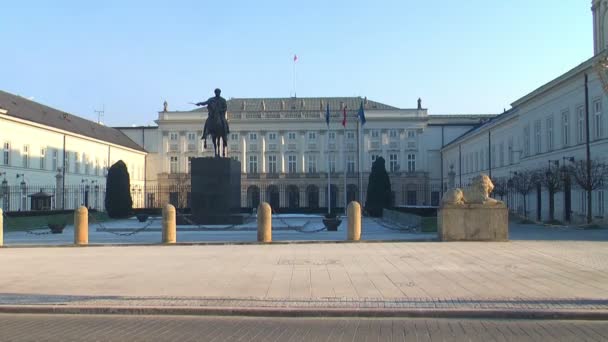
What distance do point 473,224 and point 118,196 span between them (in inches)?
1506

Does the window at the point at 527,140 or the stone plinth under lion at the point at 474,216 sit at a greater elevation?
the window at the point at 527,140

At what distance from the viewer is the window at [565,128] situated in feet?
154

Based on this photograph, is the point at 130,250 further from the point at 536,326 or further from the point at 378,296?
the point at 536,326

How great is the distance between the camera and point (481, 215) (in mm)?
20953

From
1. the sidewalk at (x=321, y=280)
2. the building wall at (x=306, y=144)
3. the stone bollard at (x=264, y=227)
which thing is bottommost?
the sidewalk at (x=321, y=280)

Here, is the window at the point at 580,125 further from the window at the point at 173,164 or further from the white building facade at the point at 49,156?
the window at the point at 173,164

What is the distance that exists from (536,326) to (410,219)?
69.6 feet

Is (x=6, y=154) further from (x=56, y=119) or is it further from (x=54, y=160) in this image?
(x=56, y=119)

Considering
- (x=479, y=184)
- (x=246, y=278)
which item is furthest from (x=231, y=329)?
(x=479, y=184)

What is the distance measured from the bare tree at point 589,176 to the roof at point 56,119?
48383 millimetres

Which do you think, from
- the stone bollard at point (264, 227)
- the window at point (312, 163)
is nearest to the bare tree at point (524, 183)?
the stone bollard at point (264, 227)

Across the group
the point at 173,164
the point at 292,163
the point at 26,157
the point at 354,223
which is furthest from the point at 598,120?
the point at 173,164

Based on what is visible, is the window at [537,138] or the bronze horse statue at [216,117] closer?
the bronze horse statue at [216,117]

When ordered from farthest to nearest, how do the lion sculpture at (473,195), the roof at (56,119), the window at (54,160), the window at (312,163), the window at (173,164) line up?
the window at (312,163)
the window at (173,164)
the window at (54,160)
the roof at (56,119)
the lion sculpture at (473,195)
